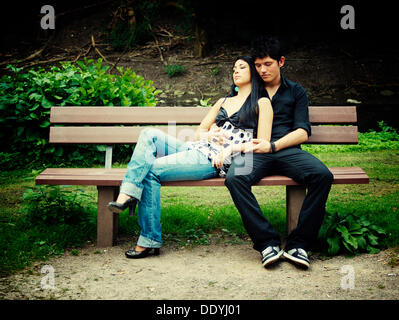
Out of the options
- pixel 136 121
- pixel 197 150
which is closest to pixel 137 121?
pixel 136 121

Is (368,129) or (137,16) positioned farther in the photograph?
(137,16)

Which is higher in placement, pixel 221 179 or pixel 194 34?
pixel 194 34

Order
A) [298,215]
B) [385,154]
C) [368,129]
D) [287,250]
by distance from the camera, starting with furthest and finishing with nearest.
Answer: [368,129] → [385,154] → [298,215] → [287,250]

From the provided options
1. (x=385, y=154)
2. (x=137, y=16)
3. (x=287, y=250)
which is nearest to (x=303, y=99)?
(x=287, y=250)

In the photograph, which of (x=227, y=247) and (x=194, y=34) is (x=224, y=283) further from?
(x=194, y=34)

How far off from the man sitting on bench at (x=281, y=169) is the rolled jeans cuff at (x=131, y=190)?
66cm

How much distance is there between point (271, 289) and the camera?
8.62 ft

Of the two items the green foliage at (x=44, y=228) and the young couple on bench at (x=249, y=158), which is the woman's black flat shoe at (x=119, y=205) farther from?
the green foliage at (x=44, y=228)

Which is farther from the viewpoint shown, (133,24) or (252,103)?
(133,24)

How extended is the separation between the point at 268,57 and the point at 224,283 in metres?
1.85

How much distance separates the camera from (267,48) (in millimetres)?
3467

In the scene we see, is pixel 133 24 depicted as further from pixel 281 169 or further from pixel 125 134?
pixel 281 169

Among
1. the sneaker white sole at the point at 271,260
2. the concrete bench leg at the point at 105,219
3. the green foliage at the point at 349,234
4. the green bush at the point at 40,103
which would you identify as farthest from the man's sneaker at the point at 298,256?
the green bush at the point at 40,103

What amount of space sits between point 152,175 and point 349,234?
62.4 inches
